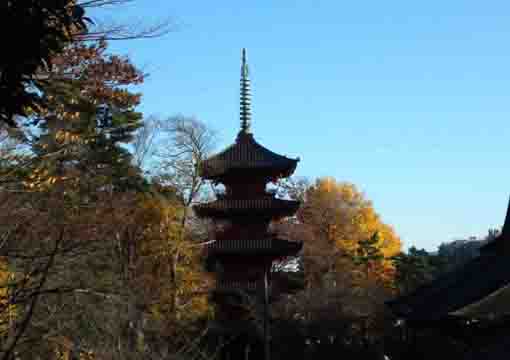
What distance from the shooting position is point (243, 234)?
2886cm

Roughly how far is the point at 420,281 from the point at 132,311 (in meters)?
27.4

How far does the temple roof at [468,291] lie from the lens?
46.7 ft

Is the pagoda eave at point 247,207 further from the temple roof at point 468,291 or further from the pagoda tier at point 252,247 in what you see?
the temple roof at point 468,291

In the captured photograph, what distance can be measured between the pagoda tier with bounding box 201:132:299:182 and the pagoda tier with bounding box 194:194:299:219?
1.04 meters

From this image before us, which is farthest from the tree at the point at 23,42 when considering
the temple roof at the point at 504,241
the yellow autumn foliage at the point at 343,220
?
the yellow autumn foliage at the point at 343,220

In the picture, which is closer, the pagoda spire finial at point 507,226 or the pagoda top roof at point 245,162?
the pagoda spire finial at point 507,226

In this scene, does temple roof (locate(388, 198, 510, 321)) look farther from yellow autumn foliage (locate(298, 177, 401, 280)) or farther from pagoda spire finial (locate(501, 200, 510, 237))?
yellow autumn foliage (locate(298, 177, 401, 280))

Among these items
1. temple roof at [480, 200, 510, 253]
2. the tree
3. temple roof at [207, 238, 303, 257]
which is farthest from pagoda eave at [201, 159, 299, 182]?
the tree

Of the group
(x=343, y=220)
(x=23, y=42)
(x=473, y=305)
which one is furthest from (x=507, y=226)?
(x=343, y=220)

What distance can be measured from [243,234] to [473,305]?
1539 cm

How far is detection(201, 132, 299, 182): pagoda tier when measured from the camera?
28.4m

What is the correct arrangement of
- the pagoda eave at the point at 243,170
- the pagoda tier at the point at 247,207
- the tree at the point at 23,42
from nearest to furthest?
the tree at the point at 23,42 < the pagoda eave at the point at 243,170 < the pagoda tier at the point at 247,207

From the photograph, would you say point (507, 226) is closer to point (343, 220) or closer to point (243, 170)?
point (243, 170)

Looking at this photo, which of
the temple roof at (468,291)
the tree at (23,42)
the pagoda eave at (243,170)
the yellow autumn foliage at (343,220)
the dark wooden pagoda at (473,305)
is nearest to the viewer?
the tree at (23,42)
